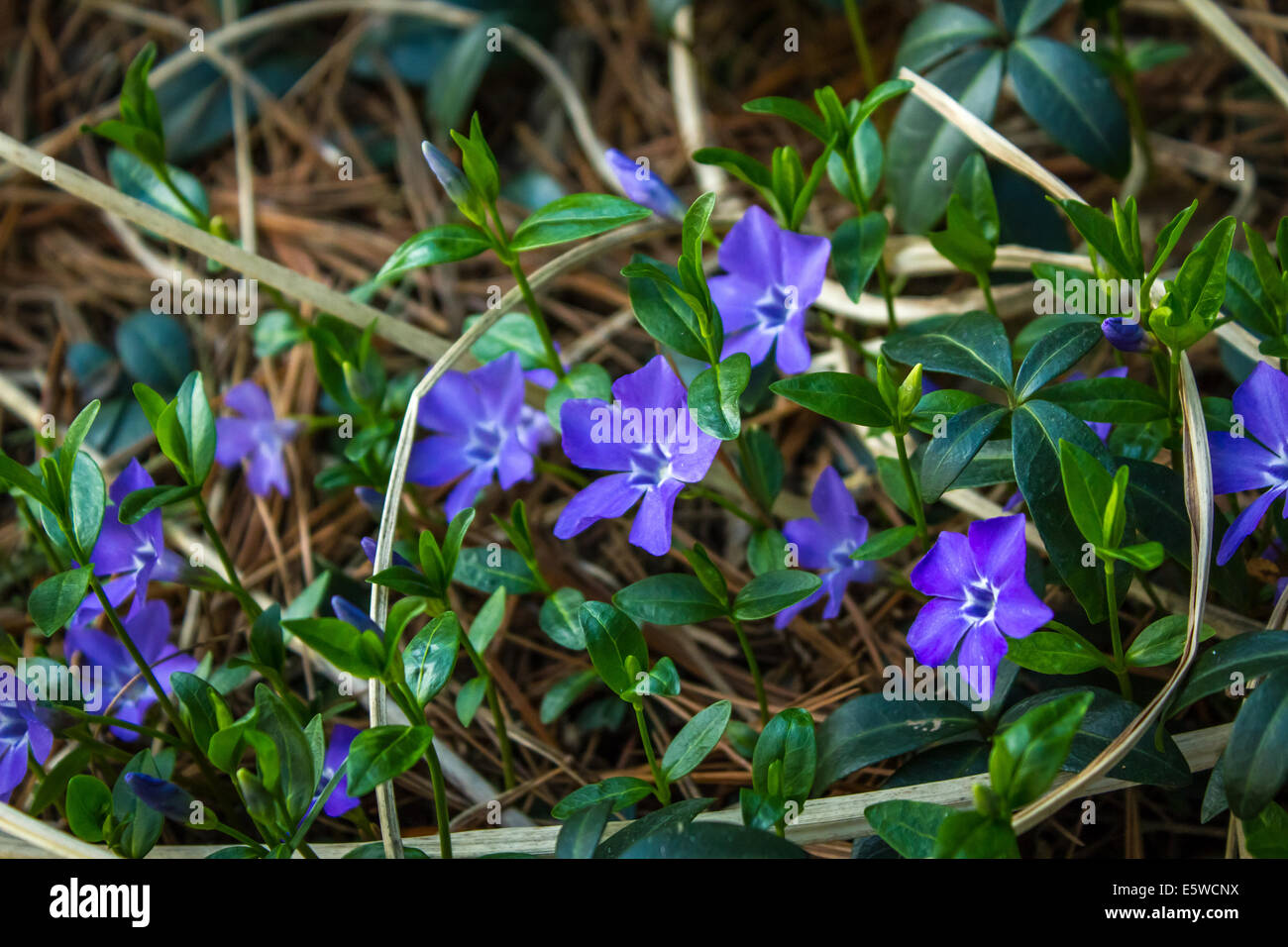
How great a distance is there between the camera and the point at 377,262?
8.32 feet

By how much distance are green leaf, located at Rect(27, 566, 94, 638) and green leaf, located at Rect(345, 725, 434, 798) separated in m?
0.46

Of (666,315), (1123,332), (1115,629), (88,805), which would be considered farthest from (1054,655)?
(88,805)

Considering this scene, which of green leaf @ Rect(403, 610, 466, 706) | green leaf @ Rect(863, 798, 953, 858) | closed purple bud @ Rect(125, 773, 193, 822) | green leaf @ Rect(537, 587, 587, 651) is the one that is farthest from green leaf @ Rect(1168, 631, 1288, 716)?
closed purple bud @ Rect(125, 773, 193, 822)

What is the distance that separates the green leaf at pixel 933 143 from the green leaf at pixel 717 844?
118cm

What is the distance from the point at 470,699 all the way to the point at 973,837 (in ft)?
2.61

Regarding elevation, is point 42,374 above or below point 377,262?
below

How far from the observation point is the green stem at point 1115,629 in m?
1.30

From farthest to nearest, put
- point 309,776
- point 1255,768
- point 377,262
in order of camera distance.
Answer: point 377,262, point 309,776, point 1255,768

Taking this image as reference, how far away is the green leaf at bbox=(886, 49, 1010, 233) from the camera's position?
78.7 inches

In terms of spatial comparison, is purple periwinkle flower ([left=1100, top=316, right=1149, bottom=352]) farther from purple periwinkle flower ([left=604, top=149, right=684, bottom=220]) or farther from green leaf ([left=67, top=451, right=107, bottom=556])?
green leaf ([left=67, top=451, right=107, bottom=556])

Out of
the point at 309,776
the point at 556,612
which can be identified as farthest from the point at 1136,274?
the point at 309,776

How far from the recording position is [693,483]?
64.5 inches
